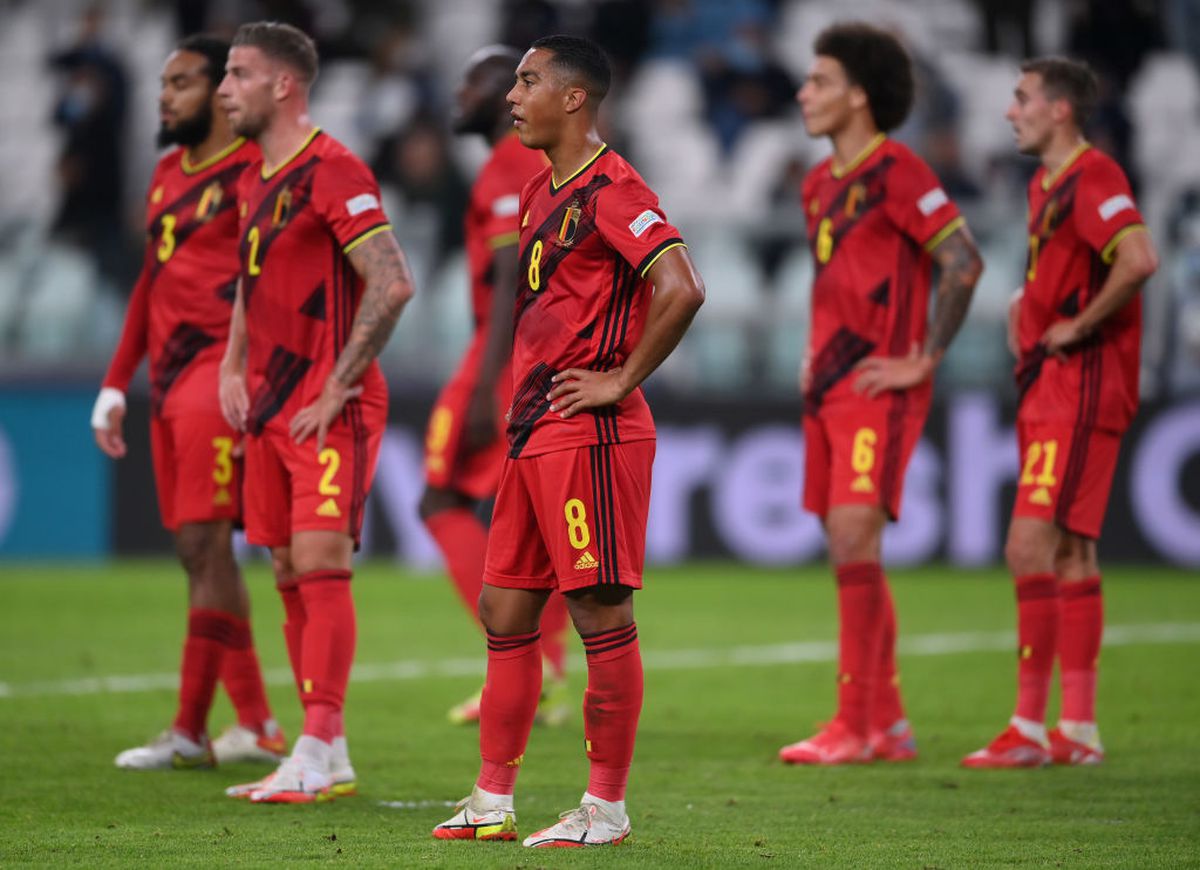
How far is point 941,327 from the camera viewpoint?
23.3 ft

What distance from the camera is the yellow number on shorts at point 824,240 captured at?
23.7 feet

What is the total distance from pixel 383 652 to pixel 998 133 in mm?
8633

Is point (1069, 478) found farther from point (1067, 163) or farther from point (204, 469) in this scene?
point (204, 469)

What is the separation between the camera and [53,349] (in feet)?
47.5

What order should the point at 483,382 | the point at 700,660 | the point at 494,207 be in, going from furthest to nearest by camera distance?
the point at 700,660 → the point at 483,382 → the point at 494,207

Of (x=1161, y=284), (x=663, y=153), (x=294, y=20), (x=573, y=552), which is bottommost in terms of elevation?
(x=573, y=552)

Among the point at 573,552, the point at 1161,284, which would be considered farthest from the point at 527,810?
the point at 1161,284

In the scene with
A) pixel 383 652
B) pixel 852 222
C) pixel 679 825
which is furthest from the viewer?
pixel 383 652

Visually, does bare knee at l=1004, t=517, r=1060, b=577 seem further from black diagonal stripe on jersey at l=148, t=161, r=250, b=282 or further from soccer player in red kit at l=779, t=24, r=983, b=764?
black diagonal stripe on jersey at l=148, t=161, r=250, b=282

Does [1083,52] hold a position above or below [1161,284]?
above

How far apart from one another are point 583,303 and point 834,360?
89.5 inches

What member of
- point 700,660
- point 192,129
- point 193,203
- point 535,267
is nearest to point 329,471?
point 535,267

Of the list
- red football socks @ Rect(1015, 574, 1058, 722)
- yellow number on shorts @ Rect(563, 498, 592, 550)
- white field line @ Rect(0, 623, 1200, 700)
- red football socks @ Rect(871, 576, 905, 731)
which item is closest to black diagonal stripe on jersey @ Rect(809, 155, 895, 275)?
red football socks @ Rect(871, 576, 905, 731)

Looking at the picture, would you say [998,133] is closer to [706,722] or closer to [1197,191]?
[1197,191]
